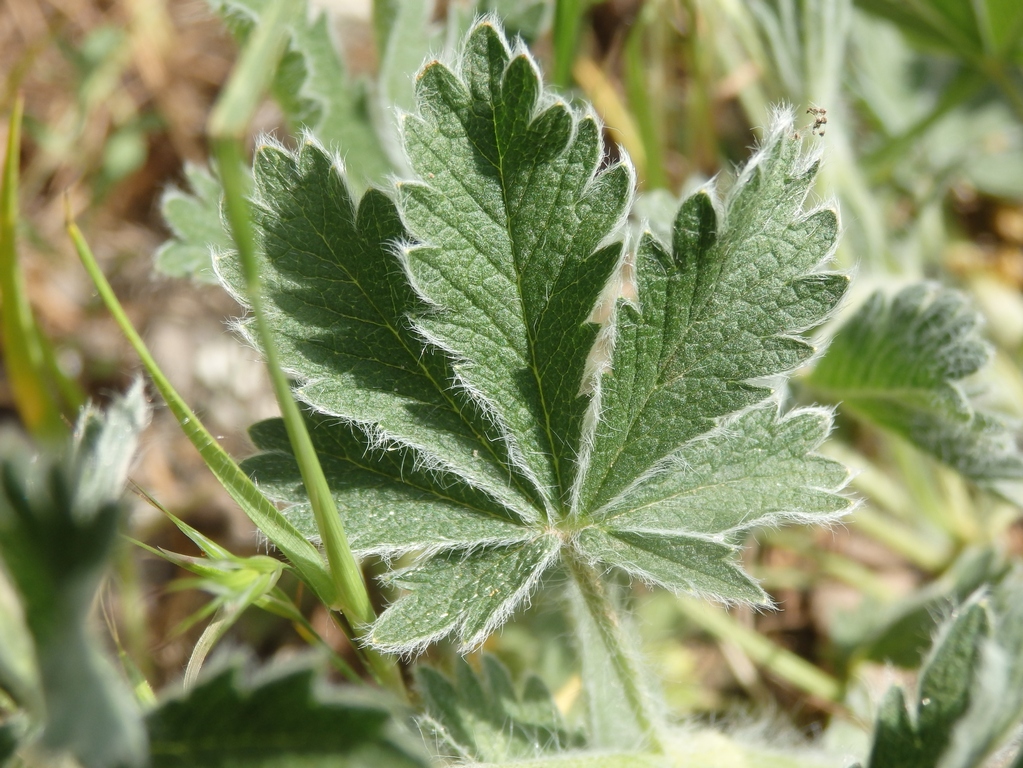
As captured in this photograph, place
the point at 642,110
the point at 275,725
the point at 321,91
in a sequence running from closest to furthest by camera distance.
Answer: the point at 275,725 → the point at 321,91 → the point at 642,110

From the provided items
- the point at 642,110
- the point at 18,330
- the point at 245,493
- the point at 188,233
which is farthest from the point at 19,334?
the point at 642,110

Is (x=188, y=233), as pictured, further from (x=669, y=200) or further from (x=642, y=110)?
(x=642, y=110)

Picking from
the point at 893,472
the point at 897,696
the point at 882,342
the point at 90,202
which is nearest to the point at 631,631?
the point at 897,696

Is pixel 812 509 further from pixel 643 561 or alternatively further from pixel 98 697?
pixel 98 697

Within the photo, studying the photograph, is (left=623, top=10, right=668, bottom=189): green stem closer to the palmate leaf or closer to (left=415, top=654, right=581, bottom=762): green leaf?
the palmate leaf

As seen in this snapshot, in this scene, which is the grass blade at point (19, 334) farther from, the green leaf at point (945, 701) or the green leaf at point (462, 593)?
the green leaf at point (945, 701)

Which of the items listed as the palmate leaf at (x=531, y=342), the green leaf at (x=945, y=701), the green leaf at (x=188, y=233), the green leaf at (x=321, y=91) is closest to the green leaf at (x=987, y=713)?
the green leaf at (x=945, y=701)

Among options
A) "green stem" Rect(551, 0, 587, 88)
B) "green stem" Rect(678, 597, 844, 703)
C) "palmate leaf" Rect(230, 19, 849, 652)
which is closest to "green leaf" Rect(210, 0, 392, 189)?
"green stem" Rect(551, 0, 587, 88)
